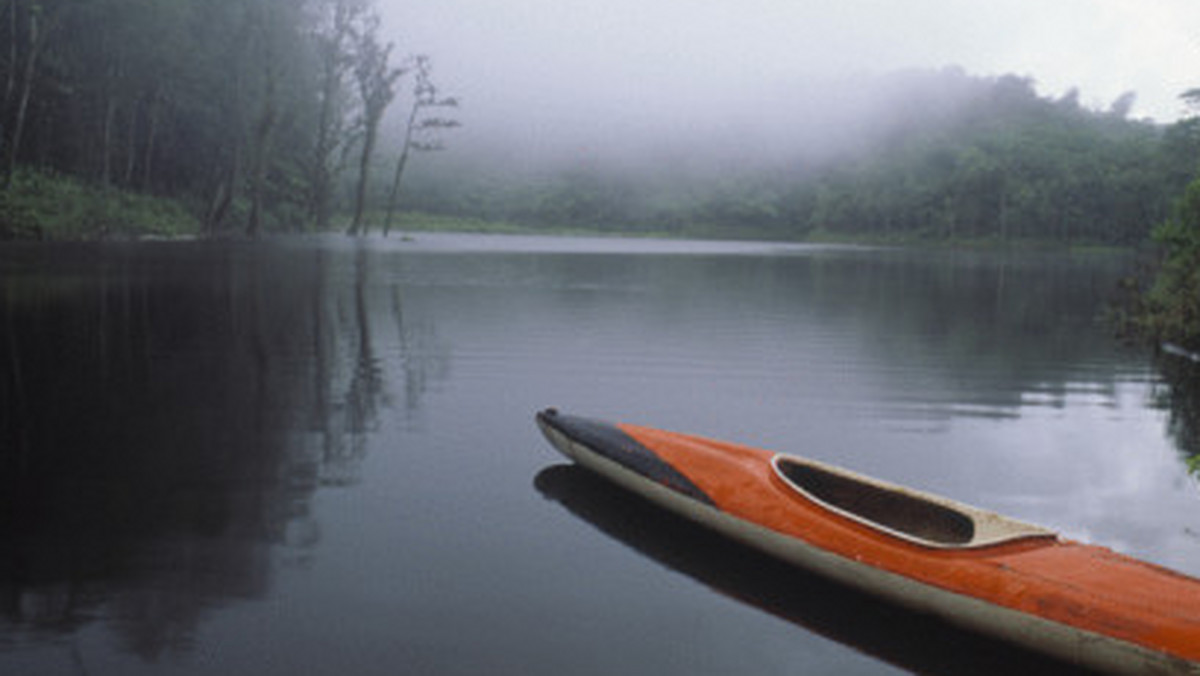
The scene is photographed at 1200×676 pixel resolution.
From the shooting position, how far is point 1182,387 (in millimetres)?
18375

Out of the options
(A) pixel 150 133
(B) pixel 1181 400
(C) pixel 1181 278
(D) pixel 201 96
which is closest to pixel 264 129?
(D) pixel 201 96

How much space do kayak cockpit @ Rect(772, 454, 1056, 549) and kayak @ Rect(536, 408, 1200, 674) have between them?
11 millimetres

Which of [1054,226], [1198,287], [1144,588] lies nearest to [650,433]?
[1144,588]

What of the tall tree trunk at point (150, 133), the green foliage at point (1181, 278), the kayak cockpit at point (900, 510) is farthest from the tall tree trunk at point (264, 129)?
the kayak cockpit at point (900, 510)

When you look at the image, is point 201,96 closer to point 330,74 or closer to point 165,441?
point 330,74

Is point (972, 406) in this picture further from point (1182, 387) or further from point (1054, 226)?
point (1054, 226)

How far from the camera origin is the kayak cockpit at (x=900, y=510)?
7148 mm

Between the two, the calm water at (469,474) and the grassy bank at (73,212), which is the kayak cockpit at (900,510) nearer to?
the calm water at (469,474)

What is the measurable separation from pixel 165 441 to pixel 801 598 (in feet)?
25.4

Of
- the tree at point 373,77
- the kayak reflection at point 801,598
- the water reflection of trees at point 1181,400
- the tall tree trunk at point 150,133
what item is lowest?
the kayak reflection at point 801,598

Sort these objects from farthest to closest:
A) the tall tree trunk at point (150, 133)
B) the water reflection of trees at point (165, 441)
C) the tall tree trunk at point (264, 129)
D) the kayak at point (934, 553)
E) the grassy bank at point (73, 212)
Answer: the tall tree trunk at point (264, 129)
the tall tree trunk at point (150, 133)
the grassy bank at point (73, 212)
the water reflection of trees at point (165, 441)
the kayak at point (934, 553)

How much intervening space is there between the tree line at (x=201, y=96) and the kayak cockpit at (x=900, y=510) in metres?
50.8

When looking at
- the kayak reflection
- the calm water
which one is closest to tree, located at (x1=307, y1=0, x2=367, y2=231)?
the calm water

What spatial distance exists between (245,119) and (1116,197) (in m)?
118
